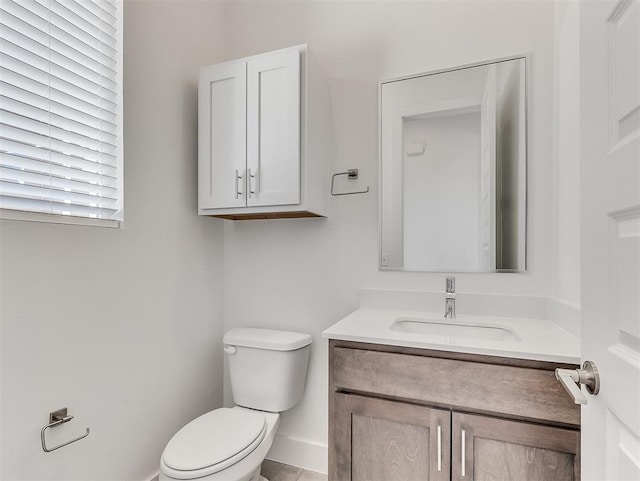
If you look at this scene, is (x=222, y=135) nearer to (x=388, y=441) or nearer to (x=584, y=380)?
(x=388, y=441)

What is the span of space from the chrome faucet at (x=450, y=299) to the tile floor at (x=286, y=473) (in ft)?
3.54

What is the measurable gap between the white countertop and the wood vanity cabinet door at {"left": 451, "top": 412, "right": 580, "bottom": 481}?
0.21m

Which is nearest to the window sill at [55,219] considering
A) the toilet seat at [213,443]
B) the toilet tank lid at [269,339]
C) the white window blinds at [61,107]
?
the white window blinds at [61,107]

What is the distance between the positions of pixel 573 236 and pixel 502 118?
61 centimetres

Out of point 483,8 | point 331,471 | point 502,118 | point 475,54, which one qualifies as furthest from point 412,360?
point 483,8

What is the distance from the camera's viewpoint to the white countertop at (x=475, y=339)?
105 cm

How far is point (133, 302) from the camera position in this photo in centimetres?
154

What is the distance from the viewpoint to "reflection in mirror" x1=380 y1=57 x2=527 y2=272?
1.55m

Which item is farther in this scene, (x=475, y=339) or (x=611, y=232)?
(x=475, y=339)

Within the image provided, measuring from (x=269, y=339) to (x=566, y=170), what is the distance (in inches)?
57.9

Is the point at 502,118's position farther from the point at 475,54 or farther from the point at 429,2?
the point at 429,2

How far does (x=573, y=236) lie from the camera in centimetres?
129

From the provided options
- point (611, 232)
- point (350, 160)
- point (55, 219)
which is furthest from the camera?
point (350, 160)

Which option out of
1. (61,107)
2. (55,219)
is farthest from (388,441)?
(61,107)
